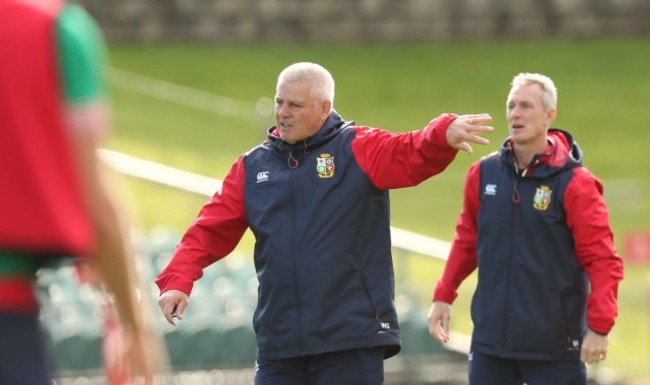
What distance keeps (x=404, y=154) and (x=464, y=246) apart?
1062mm

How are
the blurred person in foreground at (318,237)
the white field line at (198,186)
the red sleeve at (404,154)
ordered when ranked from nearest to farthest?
the red sleeve at (404,154) → the blurred person in foreground at (318,237) → the white field line at (198,186)

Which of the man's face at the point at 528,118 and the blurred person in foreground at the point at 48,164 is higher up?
the man's face at the point at 528,118

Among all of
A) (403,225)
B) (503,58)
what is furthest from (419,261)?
(503,58)

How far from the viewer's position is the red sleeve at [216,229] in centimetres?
683

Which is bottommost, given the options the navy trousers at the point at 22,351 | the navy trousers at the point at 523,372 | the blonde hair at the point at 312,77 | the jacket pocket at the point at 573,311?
the navy trousers at the point at 523,372

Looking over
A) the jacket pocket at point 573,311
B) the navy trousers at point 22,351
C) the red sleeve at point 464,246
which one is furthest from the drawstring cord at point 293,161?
the navy trousers at point 22,351

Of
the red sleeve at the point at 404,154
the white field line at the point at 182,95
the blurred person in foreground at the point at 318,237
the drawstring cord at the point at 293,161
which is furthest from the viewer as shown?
the white field line at the point at 182,95

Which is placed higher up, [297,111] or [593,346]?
[297,111]

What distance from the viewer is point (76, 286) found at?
42.7 feet

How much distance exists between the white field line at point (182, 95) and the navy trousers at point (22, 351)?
21.9 meters

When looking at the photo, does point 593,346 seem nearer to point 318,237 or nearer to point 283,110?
point 318,237

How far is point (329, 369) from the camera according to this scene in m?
6.72

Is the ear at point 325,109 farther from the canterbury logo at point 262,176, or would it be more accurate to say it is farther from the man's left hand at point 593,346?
the man's left hand at point 593,346

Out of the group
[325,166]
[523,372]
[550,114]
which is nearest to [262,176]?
[325,166]
